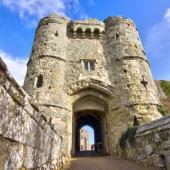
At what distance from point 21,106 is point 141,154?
22.7ft

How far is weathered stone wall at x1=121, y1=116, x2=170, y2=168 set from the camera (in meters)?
6.19

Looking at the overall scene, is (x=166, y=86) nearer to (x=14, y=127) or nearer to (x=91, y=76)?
(x=91, y=76)

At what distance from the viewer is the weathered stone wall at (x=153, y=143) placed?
6188 millimetres

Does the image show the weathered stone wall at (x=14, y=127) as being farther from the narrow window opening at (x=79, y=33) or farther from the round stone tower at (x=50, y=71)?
the narrow window opening at (x=79, y=33)

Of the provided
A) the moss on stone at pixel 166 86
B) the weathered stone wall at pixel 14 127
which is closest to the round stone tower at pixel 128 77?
the moss on stone at pixel 166 86

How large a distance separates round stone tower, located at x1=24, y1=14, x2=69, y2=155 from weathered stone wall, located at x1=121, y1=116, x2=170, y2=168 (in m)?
4.39

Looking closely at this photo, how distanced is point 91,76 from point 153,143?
7206 millimetres

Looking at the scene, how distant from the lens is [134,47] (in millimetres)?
14062

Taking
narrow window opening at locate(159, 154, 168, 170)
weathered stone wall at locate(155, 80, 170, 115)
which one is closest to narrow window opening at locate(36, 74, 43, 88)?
narrow window opening at locate(159, 154, 168, 170)

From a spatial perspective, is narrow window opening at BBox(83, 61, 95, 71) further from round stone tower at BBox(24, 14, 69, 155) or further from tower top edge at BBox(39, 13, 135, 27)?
tower top edge at BBox(39, 13, 135, 27)

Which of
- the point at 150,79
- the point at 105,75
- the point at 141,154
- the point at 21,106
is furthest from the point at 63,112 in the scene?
the point at 21,106

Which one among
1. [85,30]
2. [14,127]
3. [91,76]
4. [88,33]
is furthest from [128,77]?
[14,127]

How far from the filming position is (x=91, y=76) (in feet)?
43.0

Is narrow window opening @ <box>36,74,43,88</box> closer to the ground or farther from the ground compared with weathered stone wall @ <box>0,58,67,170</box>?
farther from the ground
